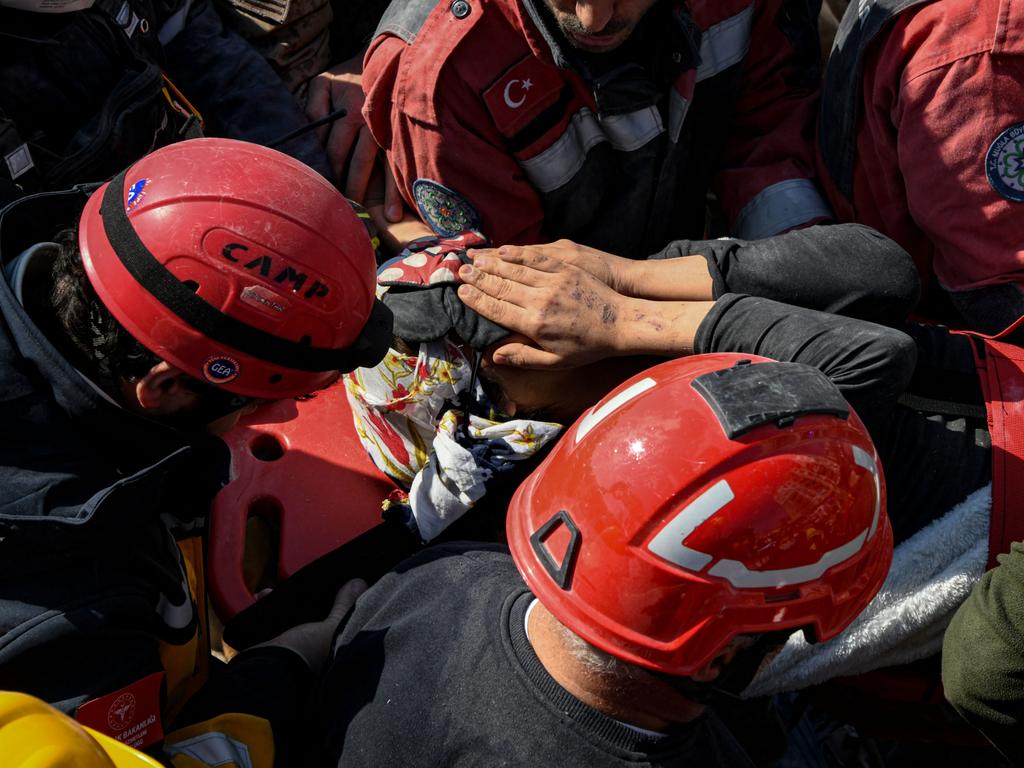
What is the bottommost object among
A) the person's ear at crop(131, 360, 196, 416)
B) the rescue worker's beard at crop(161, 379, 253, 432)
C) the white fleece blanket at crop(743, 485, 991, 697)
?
the white fleece blanket at crop(743, 485, 991, 697)

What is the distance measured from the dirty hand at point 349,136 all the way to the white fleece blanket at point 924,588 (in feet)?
7.12

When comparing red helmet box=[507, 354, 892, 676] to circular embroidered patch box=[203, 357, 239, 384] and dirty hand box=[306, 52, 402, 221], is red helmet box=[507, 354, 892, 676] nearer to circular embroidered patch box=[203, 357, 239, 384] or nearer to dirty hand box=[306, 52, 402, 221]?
circular embroidered patch box=[203, 357, 239, 384]

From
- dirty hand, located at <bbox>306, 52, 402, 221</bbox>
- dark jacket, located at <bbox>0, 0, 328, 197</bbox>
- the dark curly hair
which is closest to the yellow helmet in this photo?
the dark curly hair

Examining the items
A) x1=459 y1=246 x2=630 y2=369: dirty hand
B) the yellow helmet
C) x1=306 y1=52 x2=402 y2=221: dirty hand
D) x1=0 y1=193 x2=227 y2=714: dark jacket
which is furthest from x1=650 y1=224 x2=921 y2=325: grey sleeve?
the yellow helmet

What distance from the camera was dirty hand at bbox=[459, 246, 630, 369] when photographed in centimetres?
224

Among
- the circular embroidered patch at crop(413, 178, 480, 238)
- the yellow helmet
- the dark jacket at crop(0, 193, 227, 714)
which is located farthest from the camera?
the circular embroidered patch at crop(413, 178, 480, 238)

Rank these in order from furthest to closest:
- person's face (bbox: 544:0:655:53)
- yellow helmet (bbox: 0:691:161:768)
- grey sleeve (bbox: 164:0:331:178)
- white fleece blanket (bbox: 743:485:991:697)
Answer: grey sleeve (bbox: 164:0:331:178)
person's face (bbox: 544:0:655:53)
white fleece blanket (bbox: 743:485:991:697)
yellow helmet (bbox: 0:691:161:768)

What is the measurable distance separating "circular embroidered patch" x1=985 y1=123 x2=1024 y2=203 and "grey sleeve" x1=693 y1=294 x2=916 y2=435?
693 millimetres

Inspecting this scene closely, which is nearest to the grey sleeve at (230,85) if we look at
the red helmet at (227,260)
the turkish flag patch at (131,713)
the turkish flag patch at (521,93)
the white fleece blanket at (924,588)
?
the turkish flag patch at (521,93)

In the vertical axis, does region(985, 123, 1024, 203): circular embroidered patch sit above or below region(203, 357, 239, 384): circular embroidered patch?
below

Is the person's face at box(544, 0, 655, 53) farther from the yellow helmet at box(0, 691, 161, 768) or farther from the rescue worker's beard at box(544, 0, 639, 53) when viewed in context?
the yellow helmet at box(0, 691, 161, 768)

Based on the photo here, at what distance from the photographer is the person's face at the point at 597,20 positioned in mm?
2617

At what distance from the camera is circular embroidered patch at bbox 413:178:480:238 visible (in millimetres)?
2926

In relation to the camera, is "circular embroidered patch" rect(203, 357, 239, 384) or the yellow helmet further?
"circular embroidered patch" rect(203, 357, 239, 384)
